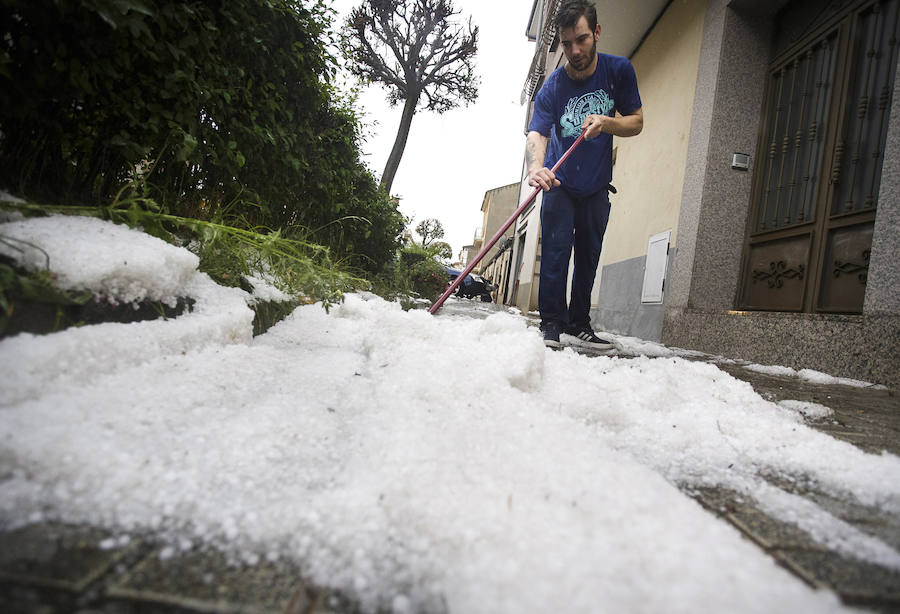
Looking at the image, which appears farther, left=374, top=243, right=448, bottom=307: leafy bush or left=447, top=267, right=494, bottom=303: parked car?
left=447, top=267, right=494, bottom=303: parked car

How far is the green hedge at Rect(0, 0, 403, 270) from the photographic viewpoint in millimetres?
1151

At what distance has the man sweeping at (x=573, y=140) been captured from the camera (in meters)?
2.67

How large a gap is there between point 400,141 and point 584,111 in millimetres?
7043

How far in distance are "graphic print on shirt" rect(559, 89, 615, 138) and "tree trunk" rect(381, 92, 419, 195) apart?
6007mm

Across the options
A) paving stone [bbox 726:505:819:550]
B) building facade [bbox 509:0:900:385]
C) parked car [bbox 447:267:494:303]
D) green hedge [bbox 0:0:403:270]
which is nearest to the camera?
paving stone [bbox 726:505:819:550]

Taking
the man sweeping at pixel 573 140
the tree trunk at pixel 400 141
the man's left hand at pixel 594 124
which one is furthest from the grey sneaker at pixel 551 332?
the tree trunk at pixel 400 141

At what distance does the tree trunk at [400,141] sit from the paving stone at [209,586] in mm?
8378

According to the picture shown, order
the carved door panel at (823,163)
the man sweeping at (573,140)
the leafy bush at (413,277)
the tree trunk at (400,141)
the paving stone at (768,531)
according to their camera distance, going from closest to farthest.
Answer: the paving stone at (768,531) < the carved door panel at (823,163) < the man sweeping at (573,140) < the leafy bush at (413,277) < the tree trunk at (400,141)

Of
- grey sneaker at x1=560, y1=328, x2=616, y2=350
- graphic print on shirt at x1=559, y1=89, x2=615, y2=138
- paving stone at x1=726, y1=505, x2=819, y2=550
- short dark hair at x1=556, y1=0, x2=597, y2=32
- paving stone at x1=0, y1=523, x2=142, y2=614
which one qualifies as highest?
short dark hair at x1=556, y1=0, x2=597, y2=32

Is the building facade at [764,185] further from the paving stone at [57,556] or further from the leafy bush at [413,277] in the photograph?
the paving stone at [57,556]

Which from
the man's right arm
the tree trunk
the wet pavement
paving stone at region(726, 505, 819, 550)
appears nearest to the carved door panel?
the man's right arm

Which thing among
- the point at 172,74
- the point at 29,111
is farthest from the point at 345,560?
the point at 172,74

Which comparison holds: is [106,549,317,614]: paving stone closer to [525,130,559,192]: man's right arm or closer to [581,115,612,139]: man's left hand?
[525,130,559,192]: man's right arm

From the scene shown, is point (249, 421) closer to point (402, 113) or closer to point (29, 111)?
point (29, 111)
